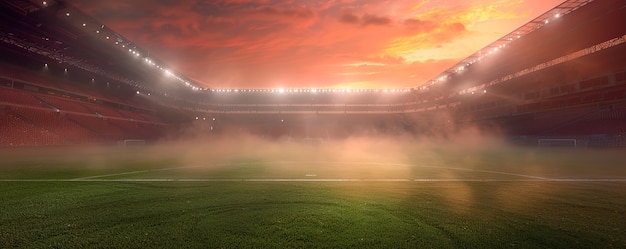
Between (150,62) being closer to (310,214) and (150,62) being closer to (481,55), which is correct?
(310,214)

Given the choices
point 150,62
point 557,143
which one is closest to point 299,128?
point 150,62

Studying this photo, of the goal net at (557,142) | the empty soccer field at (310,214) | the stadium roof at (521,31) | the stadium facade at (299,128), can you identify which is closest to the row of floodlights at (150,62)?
the stadium facade at (299,128)

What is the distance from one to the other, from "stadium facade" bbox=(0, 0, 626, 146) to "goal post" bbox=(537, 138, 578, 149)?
0.90m

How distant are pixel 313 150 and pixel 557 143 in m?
24.0

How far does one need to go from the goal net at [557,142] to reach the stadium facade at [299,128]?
93 centimetres

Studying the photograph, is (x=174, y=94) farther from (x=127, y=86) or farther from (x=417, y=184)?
(x=417, y=184)

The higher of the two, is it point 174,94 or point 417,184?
point 174,94

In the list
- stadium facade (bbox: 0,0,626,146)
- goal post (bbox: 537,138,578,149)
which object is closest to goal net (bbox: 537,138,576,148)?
goal post (bbox: 537,138,578,149)

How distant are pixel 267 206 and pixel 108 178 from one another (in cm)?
650

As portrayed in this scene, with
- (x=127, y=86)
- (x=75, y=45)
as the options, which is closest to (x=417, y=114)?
(x=127, y=86)

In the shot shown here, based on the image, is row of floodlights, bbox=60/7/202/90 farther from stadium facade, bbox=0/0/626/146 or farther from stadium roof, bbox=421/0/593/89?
stadium roof, bbox=421/0/593/89

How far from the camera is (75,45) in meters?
30.0

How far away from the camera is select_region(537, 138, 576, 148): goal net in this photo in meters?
28.5

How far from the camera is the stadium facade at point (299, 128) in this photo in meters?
25.5
